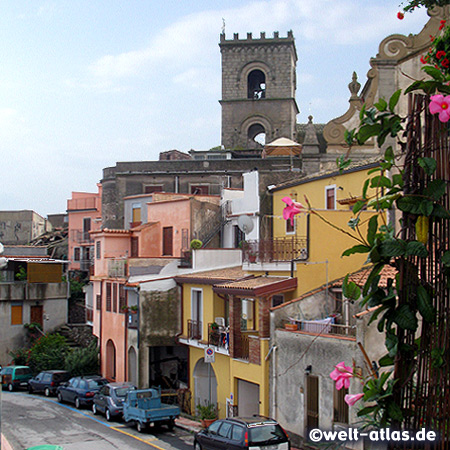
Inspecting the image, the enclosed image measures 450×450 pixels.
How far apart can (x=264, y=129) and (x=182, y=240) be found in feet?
87.7

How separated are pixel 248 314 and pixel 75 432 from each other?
25.6 feet

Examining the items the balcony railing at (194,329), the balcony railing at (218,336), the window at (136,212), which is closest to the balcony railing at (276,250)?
the balcony railing at (218,336)

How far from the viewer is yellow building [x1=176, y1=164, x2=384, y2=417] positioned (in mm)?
22000

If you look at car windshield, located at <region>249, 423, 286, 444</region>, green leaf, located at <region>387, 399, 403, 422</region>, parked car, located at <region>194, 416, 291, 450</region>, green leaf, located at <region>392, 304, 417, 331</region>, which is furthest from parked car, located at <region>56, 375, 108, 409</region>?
green leaf, located at <region>392, 304, 417, 331</region>

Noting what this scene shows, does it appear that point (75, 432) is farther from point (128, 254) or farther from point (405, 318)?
point (405, 318)

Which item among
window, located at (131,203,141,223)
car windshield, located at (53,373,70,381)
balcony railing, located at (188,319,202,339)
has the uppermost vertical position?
window, located at (131,203,141,223)

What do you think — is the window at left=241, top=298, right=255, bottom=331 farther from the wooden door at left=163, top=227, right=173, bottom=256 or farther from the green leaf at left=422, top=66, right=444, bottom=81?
the green leaf at left=422, top=66, right=444, bottom=81

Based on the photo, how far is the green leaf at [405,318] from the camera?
209 inches

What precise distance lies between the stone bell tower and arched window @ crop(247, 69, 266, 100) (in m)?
0.39

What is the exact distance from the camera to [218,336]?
2650 centimetres

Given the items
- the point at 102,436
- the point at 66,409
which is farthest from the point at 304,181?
the point at 66,409

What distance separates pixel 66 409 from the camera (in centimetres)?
2980

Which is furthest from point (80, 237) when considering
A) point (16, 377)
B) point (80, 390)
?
point (80, 390)

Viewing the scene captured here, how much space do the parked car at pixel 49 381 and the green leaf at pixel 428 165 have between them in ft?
102
